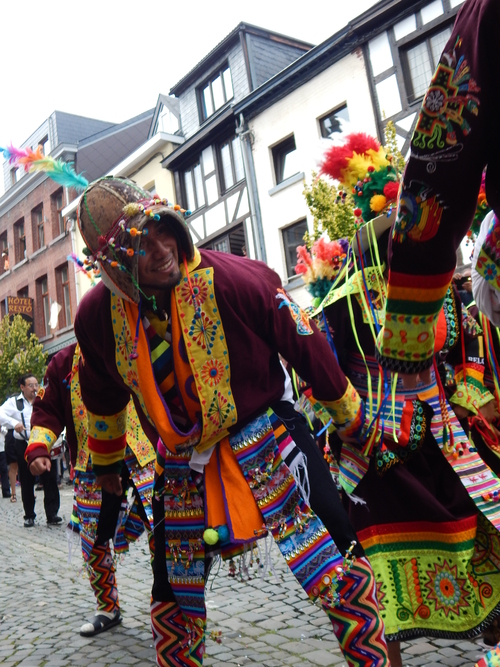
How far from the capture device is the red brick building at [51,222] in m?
25.6

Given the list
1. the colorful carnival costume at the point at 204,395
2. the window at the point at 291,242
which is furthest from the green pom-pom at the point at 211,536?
the window at the point at 291,242

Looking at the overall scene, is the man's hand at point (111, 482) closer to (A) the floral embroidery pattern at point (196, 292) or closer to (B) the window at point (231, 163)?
(A) the floral embroidery pattern at point (196, 292)

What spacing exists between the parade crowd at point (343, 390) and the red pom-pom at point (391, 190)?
0.04 m

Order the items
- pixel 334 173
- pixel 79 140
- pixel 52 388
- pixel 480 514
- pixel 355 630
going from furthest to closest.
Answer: pixel 79 140 → pixel 52 388 → pixel 334 173 → pixel 480 514 → pixel 355 630

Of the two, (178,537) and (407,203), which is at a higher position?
(407,203)

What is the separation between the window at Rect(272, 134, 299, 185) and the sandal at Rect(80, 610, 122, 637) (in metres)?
13.1

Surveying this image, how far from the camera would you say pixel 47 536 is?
8.08 meters

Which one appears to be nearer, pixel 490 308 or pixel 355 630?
pixel 490 308

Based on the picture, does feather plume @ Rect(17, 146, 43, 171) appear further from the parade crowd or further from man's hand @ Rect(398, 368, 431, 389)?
man's hand @ Rect(398, 368, 431, 389)

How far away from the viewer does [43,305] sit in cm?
2795

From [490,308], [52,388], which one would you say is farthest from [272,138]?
[490,308]

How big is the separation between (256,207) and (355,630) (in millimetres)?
15190

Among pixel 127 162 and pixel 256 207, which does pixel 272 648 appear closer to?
pixel 256 207

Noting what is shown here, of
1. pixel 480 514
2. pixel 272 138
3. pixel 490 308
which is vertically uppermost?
pixel 272 138
